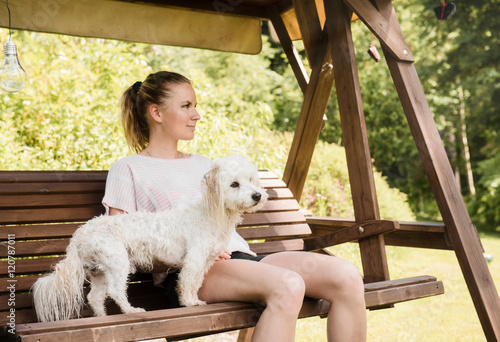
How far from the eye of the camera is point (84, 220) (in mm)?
2850

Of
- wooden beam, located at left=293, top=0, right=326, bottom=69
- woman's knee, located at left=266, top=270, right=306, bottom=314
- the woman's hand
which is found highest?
wooden beam, located at left=293, top=0, right=326, bottom=69

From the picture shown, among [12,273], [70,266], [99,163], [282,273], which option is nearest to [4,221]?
[12,273]

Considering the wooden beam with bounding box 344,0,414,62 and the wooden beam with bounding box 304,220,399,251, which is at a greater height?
the wooden beam with bounding box 344,0,414,62

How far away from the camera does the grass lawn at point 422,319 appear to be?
4629 mm

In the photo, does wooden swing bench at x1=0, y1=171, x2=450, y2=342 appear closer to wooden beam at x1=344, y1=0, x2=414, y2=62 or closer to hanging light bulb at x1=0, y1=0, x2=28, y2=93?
hanging light bulb at x1=0, y1=0, x2=28, y2=93

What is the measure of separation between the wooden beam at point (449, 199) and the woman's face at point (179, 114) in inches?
42.4

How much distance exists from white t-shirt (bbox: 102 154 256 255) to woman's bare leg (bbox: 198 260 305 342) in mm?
260

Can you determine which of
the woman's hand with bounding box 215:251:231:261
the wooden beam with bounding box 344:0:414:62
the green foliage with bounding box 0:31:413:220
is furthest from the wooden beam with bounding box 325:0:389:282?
the green foliage with bounding box 0:31:413:220

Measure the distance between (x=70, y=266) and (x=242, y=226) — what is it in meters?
1.64

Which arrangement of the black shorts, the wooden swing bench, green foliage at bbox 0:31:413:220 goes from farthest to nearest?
green foliage at bbox 0:31:413:220 < the black shorts < the wooden swing bench

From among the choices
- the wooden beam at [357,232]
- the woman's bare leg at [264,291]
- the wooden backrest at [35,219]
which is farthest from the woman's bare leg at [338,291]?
the wooden backrest at [35,219]

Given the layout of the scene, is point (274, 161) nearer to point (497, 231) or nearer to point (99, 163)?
point (99, 163)

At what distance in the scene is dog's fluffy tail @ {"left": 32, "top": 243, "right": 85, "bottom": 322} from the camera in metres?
2.03

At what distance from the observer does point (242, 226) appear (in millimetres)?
3561
